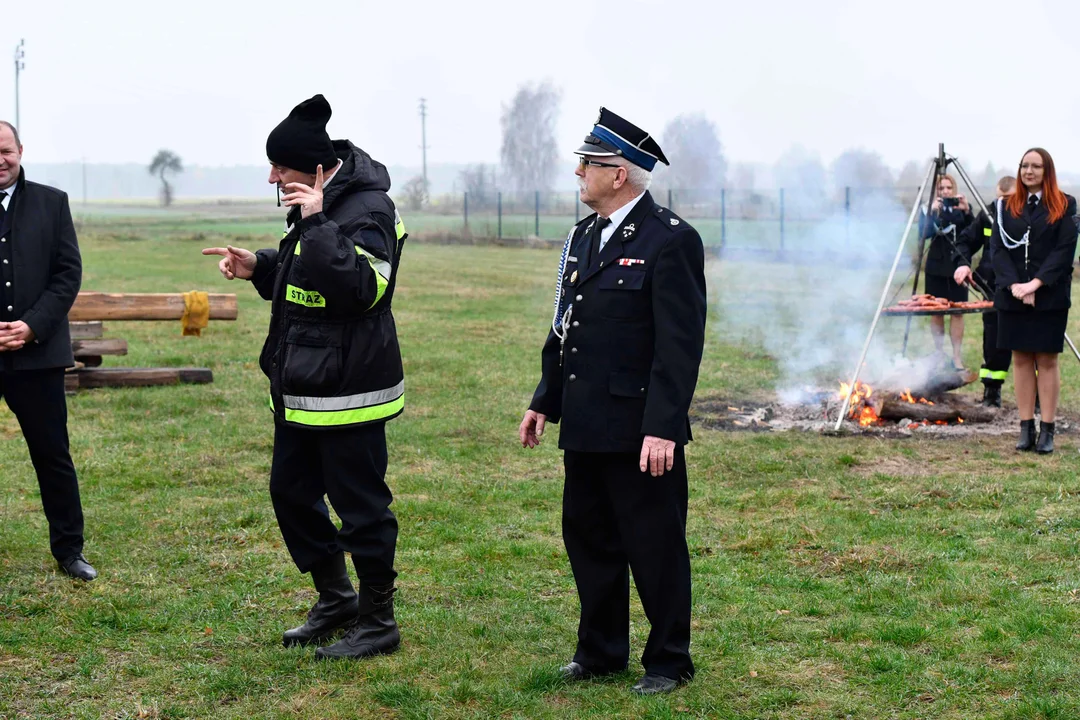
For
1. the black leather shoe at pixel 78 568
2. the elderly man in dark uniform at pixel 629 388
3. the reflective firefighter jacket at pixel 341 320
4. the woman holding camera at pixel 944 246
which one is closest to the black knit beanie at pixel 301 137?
the reflective firefighter jacket at pixel 341 320

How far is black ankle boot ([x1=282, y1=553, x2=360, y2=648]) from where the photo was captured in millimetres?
4863

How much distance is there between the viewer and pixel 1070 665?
4500 millimetres

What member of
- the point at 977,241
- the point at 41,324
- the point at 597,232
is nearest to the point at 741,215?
the point at 977,241

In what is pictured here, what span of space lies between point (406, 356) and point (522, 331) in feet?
9.64

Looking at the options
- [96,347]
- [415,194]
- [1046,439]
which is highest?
[415,194]

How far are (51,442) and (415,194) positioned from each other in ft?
191

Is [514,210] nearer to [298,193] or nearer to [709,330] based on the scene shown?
[709,330]

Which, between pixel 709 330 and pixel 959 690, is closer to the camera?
pixel 959 690

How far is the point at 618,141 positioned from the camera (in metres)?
4.12

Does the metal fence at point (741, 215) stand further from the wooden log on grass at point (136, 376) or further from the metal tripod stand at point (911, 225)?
the wooden log on grass at point (136, 376)

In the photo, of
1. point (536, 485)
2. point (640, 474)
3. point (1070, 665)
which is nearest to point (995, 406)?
point (536, 485)

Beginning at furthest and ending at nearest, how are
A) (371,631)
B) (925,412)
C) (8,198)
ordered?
(925,412) → (8,198) → (371,631)

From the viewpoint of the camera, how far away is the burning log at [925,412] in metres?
9.65

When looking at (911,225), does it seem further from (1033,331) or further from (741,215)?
(741,215)
